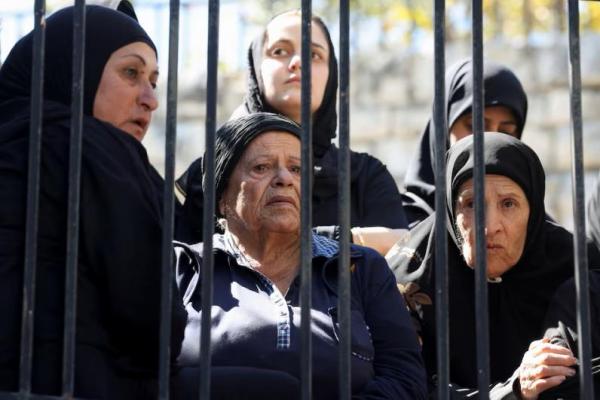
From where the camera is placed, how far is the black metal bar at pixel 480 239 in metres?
3.60

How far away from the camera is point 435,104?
3684mm

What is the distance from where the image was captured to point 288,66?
612 cm

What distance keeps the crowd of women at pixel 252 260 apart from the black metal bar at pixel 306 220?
0.24 metres

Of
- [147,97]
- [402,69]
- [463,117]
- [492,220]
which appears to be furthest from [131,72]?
[402,69]

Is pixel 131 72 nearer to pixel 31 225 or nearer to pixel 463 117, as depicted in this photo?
pixel 31 225

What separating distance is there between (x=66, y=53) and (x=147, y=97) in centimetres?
→ 34

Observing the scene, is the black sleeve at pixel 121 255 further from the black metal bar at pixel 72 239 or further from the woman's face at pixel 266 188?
the woman's face at pixel 266 188

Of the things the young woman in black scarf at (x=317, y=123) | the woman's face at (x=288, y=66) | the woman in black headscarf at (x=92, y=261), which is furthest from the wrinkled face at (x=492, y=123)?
the woman in black headscarf at (x=92, y=261)

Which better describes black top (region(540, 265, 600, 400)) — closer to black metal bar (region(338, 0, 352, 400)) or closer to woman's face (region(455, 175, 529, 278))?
woman's face (region(455, 175, 529, 278))

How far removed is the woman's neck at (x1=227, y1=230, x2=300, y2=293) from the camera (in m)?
4.73

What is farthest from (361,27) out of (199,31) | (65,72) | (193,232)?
(65,72)

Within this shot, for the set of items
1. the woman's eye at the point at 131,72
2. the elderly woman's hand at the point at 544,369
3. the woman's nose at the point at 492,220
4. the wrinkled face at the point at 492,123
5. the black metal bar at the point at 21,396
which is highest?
the wrinkled face at the point at 492,123

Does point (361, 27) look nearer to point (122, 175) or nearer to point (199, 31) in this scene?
point (199, 31)

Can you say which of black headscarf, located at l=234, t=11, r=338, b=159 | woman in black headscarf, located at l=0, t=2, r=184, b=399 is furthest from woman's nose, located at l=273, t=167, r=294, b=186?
black headscarf, located at l=234, t=11, r=338, b=159
